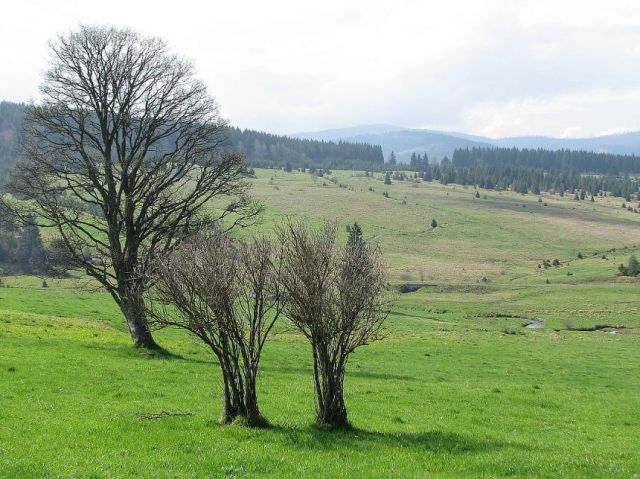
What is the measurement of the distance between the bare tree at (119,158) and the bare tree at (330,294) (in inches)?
518

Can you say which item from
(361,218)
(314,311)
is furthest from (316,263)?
(361,218)

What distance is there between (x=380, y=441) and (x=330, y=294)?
13.0 ft

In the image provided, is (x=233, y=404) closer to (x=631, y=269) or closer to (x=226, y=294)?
(x=226, y=294)

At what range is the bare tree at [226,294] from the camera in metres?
14.9

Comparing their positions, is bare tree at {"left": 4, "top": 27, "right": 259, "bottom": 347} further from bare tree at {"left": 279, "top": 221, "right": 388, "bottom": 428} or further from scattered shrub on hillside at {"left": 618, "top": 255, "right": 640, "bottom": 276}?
scattered shrub on hillside at {"left": 618, "top": 255, "right": 640, "bottom": 276}

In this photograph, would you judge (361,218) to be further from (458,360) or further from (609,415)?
(609,415)

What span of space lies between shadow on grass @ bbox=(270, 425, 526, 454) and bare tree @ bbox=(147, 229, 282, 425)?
1.50 meters

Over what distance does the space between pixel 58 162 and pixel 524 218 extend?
567 feet

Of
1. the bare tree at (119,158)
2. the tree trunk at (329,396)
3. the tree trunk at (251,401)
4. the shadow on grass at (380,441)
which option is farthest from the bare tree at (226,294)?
the bare tree at (119,158)

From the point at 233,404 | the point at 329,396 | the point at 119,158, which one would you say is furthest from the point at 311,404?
the point at 119,158

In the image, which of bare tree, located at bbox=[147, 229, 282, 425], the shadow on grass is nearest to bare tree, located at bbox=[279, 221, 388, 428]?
bare tree, located at bbox=[147, 229, 282, 425]

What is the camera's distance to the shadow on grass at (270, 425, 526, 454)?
14312 millimetres

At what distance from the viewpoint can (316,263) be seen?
15.1m

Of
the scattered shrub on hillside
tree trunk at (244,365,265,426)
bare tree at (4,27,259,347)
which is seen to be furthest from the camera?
the scattered shrub on hillside
